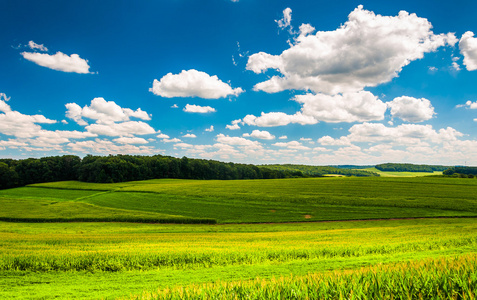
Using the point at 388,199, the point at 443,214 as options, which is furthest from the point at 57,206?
the point at 443,214

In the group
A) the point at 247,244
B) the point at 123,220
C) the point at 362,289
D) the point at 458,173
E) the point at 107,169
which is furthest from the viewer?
the point at 458,173

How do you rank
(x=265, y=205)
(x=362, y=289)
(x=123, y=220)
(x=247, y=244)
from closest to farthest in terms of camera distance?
(x=362, y=289)
(x=247, y=244)
(x=123, y=220)
(x=265, y=205)

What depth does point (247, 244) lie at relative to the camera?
57.6ft

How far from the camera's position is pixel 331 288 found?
427 centimetres

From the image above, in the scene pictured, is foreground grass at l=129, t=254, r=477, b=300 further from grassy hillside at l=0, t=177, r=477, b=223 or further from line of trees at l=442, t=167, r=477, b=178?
line of trees at l=442, t=167, r=477, b=178

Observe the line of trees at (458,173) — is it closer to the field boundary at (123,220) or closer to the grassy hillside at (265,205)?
the grassy hillside at (265,205)

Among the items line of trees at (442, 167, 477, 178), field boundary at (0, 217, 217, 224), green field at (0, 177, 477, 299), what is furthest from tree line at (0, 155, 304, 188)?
line of trees at (442, 167, 477, 178)

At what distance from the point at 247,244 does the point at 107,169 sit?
295ft

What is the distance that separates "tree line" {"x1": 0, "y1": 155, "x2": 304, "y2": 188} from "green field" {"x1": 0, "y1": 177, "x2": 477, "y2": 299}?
16.3 metres

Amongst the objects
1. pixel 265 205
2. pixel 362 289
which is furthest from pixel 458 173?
pixel 362 289

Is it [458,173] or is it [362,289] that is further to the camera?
[458,173]

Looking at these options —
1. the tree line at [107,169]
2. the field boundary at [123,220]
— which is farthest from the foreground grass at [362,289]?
the tree line at [107,169]

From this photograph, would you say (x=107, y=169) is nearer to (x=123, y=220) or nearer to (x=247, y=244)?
(x=123, y=220)

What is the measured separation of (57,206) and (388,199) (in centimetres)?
6390
